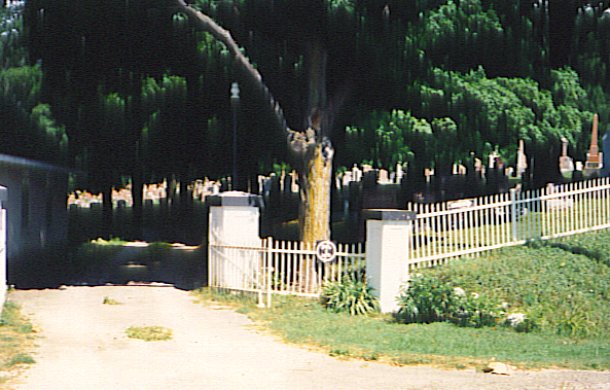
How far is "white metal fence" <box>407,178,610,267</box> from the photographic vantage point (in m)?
16.1

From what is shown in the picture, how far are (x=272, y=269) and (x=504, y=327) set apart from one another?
484 centimetres

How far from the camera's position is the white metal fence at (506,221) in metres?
16.1

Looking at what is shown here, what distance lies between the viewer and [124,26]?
18.4 m

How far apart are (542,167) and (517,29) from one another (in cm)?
1042

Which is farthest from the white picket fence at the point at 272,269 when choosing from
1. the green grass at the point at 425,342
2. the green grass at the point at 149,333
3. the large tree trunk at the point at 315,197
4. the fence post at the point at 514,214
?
the green grass at the point at 149,333

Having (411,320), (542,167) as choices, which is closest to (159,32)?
(411,320)

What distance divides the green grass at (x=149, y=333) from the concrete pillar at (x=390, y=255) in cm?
362

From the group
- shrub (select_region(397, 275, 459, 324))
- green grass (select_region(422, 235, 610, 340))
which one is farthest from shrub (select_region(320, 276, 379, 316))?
green grass (select_region(422, 235, 610, 340))

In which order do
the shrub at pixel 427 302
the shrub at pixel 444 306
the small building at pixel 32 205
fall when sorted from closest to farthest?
1. the shrub at pixel 444 306
2. the shrub at pixel 427 302
3. the small building at pixel 32 205

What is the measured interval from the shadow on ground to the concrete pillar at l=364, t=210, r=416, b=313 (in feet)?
17.6

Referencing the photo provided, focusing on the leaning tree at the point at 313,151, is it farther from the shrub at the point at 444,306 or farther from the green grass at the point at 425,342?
the shrub at the point at 444,306

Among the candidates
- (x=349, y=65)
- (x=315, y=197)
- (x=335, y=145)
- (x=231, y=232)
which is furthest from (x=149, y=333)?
(x=335, y=145)

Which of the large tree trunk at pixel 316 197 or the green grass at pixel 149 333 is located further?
the large tree trunk at pixel 316 197

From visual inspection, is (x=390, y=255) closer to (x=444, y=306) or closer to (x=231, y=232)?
(x=444, y=306)
